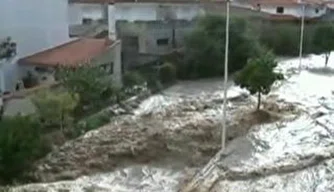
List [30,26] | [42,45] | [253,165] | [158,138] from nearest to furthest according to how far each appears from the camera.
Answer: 1. [253,165]
2. [158,138]
3. [30,26]
4. [42,45]

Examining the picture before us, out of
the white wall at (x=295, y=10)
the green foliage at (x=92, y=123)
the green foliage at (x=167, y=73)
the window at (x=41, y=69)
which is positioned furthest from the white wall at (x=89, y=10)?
the green foliage at (x=92, y=123)

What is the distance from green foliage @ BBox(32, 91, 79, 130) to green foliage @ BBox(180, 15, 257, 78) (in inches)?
370

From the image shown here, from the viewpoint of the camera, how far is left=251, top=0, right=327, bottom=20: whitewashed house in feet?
117

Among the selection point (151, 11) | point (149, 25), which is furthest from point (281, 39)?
point (149, 25)

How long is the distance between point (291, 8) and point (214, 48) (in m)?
14.1

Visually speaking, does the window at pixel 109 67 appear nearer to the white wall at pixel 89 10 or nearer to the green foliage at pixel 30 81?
the green foliage at pixel 30 81

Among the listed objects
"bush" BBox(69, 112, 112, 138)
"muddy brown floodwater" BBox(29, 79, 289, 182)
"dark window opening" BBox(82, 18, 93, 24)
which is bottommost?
"muddy brown floodwater" BBox(29, 79, 289, 182)

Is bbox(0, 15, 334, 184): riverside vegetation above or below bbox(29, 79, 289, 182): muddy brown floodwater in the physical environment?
above

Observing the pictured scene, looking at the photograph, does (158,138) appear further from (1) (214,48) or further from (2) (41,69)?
(1) (214,48)

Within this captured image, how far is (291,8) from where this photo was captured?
3606 cm

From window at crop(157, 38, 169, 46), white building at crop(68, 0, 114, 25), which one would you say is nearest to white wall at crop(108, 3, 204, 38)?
white building at crop(68, 0, 114, 25)

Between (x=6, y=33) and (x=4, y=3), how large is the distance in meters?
0.98

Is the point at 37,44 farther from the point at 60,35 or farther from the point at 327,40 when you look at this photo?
the point at 327,40

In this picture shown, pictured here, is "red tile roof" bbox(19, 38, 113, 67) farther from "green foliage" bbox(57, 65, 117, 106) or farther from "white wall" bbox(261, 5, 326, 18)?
"white wall" bbox(261, 5, 326, 18)
